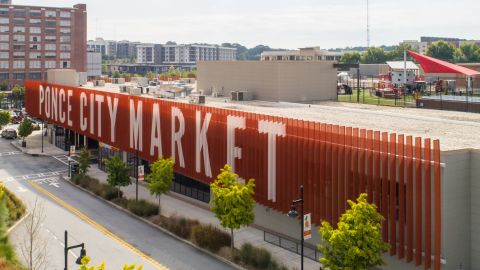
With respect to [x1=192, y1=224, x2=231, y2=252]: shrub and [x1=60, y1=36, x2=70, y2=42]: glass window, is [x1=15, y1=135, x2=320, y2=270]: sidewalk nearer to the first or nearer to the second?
[x1=192, y1=224, x2=231, y2=252]: shrub

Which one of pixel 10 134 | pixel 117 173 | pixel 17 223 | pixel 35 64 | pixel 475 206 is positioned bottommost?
pixel 17 223

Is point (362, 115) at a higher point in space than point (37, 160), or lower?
higher

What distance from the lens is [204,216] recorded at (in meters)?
43.8

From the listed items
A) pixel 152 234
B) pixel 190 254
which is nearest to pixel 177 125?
pixel 152 234

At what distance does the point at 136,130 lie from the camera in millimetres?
55594

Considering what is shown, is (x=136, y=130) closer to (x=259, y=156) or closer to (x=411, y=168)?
(x=259, y=156)

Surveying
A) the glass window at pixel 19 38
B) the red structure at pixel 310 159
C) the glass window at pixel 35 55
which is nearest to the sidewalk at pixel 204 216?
the red structure at pixel 310 159

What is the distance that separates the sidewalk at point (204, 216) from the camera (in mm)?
33000

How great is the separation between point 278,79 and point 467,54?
12377cm

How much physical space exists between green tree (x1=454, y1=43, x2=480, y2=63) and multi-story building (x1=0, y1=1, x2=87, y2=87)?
121 metres

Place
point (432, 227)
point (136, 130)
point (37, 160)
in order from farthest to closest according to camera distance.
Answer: point (37, 160) < point (136, 130) < point (432, 227)

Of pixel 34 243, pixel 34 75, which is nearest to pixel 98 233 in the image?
pixel 34 243

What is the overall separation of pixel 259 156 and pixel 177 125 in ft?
41.1

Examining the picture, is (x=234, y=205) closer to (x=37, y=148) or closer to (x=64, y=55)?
(x=37, y=148)
